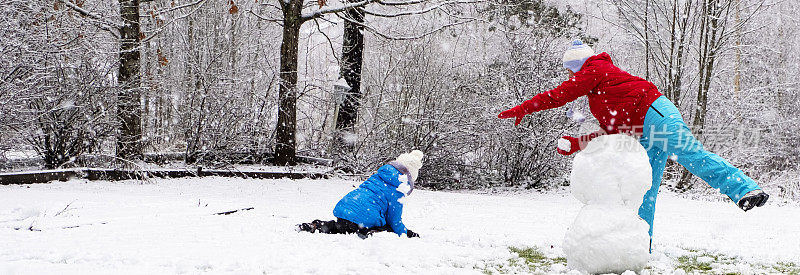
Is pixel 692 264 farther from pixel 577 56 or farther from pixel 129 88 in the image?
pixel 129 88

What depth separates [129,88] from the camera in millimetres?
9102

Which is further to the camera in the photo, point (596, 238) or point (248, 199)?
point (248, 199)

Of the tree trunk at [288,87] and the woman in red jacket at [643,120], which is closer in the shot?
the woman in red jacket at [643,120]

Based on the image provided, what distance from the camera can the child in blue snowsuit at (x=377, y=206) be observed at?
4.45 metres

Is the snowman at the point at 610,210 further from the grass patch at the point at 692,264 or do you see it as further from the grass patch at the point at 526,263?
the grass patch at the point at 692,264

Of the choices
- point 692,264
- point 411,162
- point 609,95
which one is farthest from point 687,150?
point 411,162

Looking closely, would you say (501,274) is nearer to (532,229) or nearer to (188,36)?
(532,229)

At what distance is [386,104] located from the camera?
14172 mm

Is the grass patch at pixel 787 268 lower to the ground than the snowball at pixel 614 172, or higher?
lower

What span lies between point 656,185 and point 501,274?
1287 millimetres

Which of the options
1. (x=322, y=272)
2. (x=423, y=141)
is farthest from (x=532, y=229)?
(x=423, y=141)

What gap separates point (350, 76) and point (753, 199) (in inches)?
391

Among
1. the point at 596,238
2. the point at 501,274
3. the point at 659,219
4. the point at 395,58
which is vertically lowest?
the point at 659,219

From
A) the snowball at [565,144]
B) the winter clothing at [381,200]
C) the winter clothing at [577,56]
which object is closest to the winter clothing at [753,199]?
the snowball at [565,144]
